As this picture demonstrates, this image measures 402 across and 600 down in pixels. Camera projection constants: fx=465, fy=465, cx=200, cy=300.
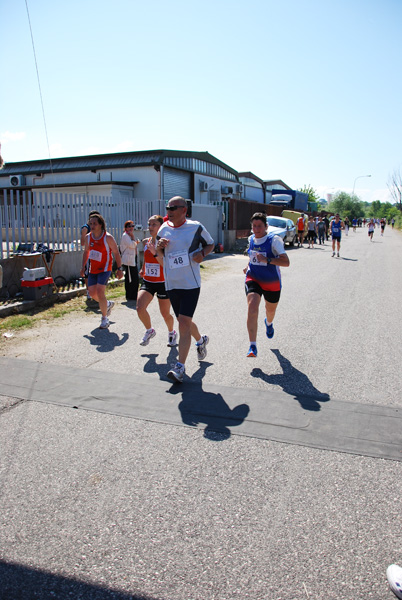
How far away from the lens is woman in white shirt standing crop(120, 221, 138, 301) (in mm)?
9531

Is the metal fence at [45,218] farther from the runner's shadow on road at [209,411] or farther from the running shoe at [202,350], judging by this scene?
the runner's shadow on road at [209,411]

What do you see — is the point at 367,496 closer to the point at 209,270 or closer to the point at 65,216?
the point at 65,216

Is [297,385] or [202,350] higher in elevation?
[202,350]

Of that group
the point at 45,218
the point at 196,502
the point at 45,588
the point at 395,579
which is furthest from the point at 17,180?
the point at 395,579

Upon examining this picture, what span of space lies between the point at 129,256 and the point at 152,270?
3.41 m

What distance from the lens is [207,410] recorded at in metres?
4.27

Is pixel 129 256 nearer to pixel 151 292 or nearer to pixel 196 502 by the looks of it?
pixel 151 292

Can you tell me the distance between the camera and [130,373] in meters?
5.34

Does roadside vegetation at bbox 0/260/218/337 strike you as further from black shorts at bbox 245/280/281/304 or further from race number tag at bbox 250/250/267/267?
race number tag at bbox 250/250/267/267

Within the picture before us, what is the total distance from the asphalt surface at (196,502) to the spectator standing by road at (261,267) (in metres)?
0.72

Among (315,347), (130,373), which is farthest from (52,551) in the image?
(315,347)

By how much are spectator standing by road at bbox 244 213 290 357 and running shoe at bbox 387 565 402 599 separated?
141 inches

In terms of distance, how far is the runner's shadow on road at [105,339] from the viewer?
255 inches

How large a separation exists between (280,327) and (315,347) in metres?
1.21
